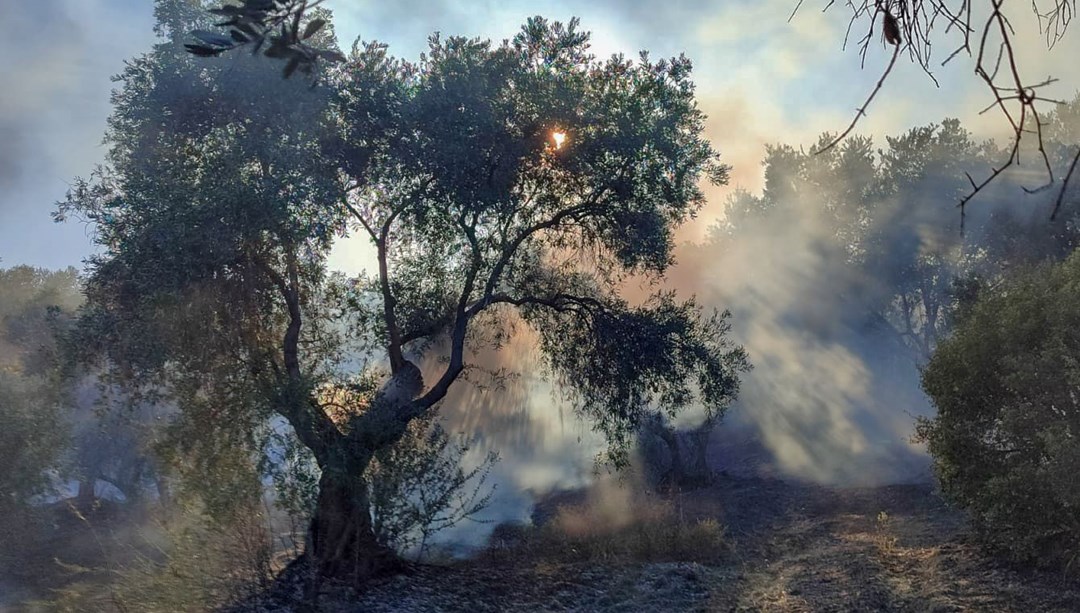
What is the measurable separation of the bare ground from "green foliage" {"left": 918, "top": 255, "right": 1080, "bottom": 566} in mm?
658

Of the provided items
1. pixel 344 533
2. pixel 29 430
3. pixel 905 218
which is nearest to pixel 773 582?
pixel 344 533

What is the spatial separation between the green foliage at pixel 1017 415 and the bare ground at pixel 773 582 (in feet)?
2.16

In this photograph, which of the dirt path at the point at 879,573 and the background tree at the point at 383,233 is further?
the background tree at the point at 383,233

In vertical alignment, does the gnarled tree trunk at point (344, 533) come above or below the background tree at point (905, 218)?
below

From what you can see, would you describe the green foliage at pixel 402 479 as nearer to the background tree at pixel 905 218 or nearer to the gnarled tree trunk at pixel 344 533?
the gnarled tree trunk at pixel 344 533

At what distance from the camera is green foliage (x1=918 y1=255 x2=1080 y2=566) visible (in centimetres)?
983

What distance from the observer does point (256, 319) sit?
1142 cm

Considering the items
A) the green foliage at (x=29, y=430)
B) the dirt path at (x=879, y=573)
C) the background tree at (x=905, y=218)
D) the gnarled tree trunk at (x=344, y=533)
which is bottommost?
the dirt path at (x=879, y=573)

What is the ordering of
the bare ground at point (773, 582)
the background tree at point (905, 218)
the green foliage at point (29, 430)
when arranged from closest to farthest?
the bare ground at point (773, 582) → the green foliage at point (29, 430) → the background tree at point (905, 218)

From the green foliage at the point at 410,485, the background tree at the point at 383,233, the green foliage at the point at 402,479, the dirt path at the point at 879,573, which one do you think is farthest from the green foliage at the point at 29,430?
the dirt path at the point at 879,573

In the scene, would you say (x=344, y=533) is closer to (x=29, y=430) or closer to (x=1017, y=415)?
(x=1017, y=415)

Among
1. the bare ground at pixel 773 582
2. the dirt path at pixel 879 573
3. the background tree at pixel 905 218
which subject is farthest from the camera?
the background tree at pixel 905 218

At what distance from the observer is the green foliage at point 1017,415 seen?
9828mm

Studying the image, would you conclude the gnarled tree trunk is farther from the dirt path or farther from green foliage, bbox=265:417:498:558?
the dirt path
